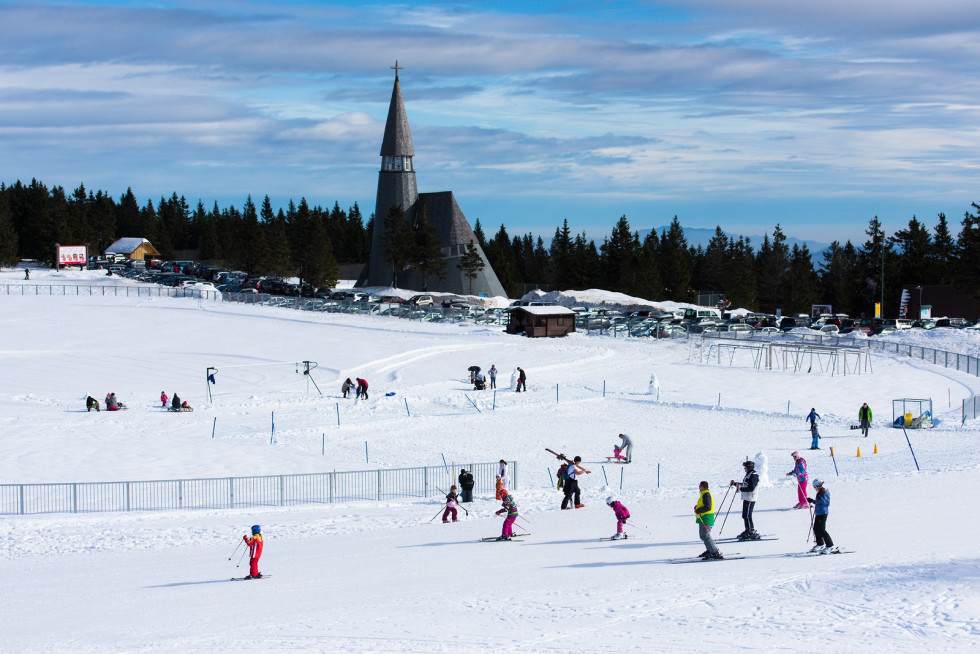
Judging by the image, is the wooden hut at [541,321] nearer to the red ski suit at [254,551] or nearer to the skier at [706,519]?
the skier at [706,519]

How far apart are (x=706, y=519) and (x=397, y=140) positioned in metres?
74.4

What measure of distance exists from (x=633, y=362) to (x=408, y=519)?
95.8 feet

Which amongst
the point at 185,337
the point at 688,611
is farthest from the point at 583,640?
the point at 185,337

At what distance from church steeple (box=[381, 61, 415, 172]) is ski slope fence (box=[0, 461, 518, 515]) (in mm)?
63926

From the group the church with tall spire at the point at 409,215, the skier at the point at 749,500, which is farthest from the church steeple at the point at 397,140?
the skier at the point at 749,500

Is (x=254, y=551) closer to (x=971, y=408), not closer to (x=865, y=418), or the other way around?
(x=865, y=418)

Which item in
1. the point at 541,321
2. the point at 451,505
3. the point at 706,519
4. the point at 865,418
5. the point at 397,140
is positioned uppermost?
the point at 397,140

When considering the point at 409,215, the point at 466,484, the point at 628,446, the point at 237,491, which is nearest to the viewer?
the point at 466,484

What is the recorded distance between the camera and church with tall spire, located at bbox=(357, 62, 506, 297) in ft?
282

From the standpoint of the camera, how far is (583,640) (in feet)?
41.3

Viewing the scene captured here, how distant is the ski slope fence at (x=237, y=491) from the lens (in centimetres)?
2300

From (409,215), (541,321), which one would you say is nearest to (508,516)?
(541,321)

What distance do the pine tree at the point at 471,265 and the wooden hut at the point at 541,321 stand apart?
79.7 ft

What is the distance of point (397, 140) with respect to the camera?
286 ft
